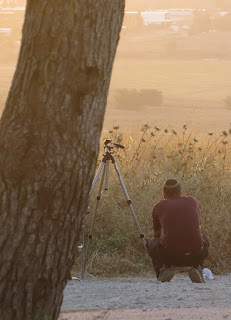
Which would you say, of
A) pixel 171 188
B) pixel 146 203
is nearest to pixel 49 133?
pixel 171 188

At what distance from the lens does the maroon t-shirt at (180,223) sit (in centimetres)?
808

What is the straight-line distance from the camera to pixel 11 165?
207 inches

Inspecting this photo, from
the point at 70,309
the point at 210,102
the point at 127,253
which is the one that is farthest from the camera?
the point at 210,102

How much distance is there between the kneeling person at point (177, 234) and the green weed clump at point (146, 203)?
3.63 feet

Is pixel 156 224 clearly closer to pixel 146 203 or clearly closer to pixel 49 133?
pixel 146 203

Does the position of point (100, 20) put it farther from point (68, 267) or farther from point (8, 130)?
point (68, 267)

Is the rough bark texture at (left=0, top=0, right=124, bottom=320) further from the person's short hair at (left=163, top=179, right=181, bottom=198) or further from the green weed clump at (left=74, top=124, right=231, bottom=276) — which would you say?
the green weed clump at (left=74, top=124, right=231, bottom=276)

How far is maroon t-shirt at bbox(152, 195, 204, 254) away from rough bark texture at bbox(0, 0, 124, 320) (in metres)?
2.79

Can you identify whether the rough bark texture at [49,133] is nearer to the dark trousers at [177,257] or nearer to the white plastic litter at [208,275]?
the dark trousers at [177,257]

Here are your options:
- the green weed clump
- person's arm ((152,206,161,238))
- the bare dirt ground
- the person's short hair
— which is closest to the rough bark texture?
the bare dirt ground

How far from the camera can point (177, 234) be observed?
8.20 metres

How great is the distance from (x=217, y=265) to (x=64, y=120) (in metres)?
4.97

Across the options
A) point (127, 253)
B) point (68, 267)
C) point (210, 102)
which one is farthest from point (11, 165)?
point (210, 102)

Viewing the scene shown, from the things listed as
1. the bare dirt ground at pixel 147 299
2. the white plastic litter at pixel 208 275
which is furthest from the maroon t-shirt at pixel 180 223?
the white plastic litter at pixel 208 275
